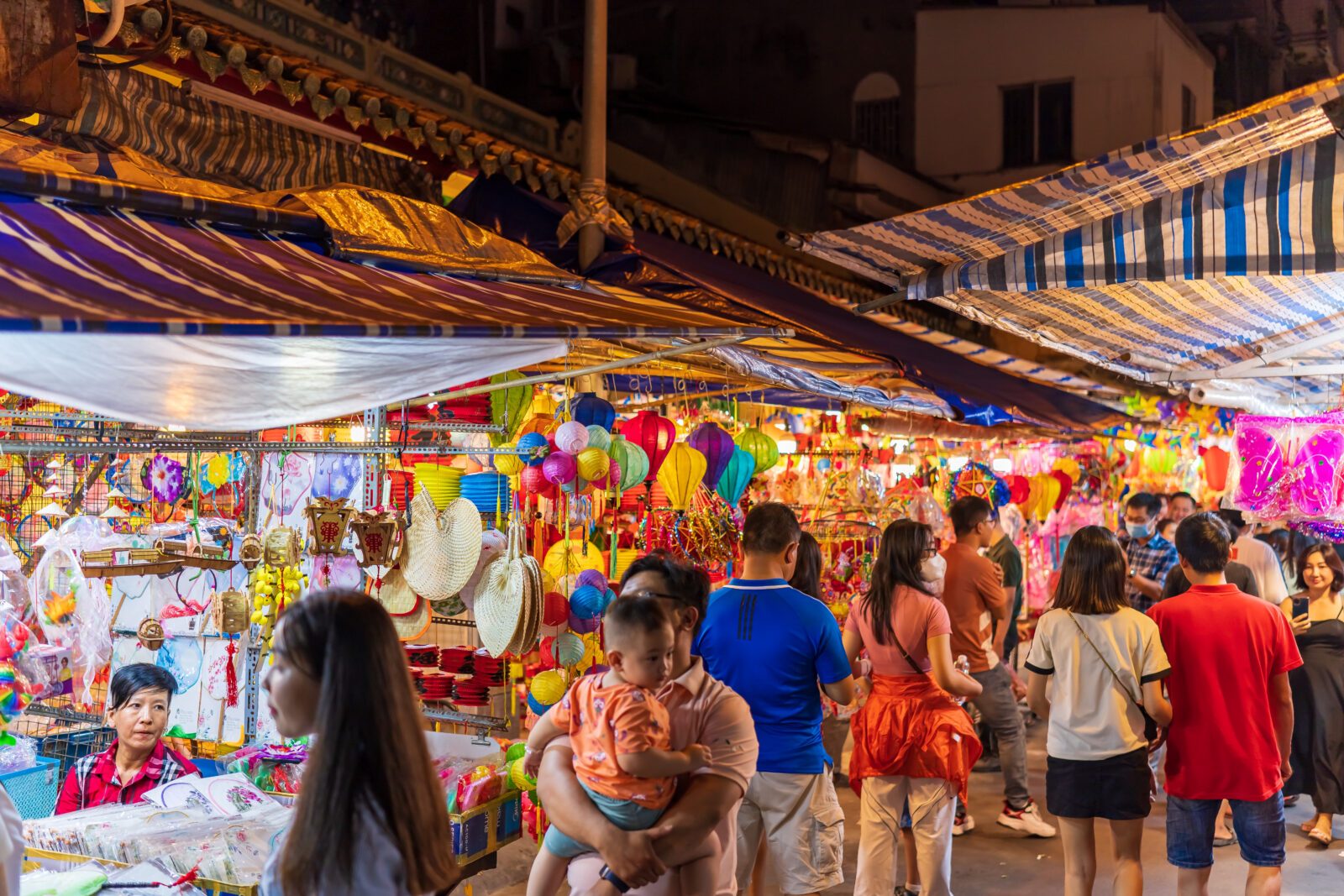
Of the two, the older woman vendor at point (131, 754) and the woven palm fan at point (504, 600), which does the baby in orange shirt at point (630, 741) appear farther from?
the older woman vendor at point (131, 754)

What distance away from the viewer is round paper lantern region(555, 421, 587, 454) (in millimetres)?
4145

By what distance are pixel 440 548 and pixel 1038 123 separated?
13973 millimetres

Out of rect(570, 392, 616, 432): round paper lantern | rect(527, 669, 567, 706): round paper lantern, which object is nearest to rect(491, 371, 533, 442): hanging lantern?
rect(570, 392, 616, 432): round paper lantern

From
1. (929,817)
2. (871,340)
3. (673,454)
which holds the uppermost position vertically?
(871,340)

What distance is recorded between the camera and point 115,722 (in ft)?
12.0

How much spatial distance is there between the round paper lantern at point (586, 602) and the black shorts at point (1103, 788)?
6.02ft

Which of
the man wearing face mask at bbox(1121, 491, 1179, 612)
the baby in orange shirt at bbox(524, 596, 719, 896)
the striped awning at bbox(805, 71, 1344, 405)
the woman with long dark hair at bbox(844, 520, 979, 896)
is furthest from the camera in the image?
the man wearing face mask at bbox(1121, 491, 1179, 612)

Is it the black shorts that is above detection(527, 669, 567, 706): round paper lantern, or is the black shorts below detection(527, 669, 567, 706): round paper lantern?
below

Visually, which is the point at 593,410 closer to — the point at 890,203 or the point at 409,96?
the point at 409,96

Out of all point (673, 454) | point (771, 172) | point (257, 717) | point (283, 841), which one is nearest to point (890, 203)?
point (771, 172)

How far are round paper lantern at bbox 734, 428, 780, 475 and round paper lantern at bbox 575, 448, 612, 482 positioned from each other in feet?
4.97

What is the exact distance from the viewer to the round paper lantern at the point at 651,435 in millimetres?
4812

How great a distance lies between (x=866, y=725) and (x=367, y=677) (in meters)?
3.12

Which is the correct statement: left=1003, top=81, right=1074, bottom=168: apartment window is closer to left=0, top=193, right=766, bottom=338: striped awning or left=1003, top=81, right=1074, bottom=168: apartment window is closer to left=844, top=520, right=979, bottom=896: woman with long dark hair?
left=844, top=520, right=979, bottom=896: woman with long dark hair
